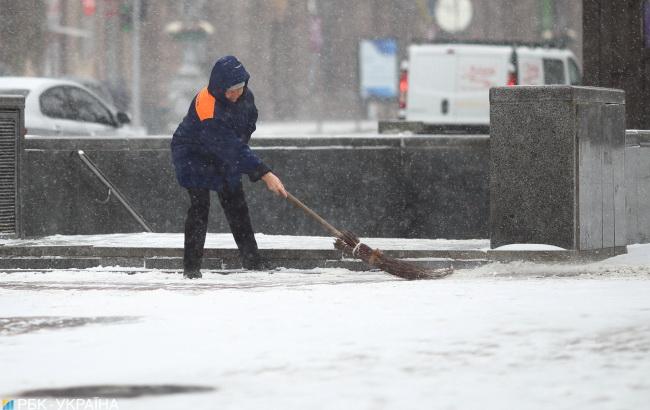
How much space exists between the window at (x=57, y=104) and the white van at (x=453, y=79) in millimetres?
5947

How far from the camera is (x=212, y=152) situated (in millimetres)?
10656

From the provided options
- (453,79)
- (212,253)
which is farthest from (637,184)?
(453,79)

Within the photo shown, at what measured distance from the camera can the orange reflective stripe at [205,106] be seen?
10570mm

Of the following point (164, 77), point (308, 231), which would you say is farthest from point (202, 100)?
point (164, 77)

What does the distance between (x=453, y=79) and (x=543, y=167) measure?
40.2 feet

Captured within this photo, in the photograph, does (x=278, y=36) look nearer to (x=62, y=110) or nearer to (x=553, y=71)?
(x=553, y=71)

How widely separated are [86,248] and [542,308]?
441 cm

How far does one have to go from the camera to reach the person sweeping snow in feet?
34.6

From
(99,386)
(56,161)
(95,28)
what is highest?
(95,28)

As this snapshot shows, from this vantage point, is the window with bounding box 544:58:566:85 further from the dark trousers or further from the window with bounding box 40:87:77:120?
the dark trousers

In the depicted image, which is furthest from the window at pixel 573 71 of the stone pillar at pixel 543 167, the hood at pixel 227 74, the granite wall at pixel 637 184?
the hood at pixel 227 74

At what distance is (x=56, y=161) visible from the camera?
45.0ft

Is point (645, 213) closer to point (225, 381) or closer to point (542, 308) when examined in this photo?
point (542, 308)

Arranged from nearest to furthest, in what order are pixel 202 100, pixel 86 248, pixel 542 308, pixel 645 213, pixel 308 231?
1. pixel 542 308
2. pixel 202 100
3. pixel 86 248
4. pixel 645 213
5. pixel 308 231
